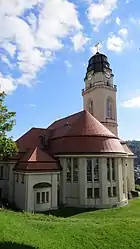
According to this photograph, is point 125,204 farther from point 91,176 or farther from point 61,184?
point 61,184

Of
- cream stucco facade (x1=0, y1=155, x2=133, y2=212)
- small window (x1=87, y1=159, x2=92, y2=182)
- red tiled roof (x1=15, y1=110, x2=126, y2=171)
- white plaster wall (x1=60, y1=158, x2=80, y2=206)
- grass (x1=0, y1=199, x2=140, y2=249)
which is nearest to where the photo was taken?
grass (x1=0, y1=199, x2=140, y2=249)

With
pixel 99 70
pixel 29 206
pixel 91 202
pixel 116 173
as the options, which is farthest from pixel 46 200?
pixel 99 70

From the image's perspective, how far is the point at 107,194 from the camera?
83.1ft

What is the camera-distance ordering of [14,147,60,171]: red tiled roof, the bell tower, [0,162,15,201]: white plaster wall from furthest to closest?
the bell tower < [0,162,15,201]: white plaster wall < [14,147,60,171]: red tiled roof

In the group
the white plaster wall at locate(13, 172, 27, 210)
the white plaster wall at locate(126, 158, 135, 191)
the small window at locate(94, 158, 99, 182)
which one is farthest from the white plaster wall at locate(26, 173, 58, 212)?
the white plaster wall at locate(126, 158, 135, 191)

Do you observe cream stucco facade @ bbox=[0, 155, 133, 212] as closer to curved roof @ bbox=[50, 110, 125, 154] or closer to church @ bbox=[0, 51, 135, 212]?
church @ bbox=[0, 51, 135, 212]

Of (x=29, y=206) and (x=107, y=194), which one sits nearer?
(x=29, y=206)

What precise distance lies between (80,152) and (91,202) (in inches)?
212

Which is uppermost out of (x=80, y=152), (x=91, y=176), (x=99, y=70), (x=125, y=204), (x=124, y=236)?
(x=99, y=70)

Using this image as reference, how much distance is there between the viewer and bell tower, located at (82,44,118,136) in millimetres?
40969

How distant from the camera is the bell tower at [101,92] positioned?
4097 centimetres

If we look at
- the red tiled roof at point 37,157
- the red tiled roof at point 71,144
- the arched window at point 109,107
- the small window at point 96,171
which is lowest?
the small window at point 96,171

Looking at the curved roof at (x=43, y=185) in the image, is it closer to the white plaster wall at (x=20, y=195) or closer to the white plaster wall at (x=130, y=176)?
the white plaster wall at (x=20, y=195)

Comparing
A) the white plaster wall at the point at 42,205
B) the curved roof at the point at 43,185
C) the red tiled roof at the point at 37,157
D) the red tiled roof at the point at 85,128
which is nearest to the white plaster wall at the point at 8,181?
the red tiled roof at the point at 37,157
